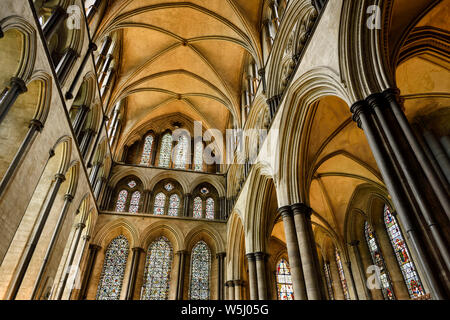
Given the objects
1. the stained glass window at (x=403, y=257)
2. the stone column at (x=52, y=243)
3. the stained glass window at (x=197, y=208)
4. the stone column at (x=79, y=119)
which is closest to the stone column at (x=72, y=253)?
the stone column at (x=52, y=243)

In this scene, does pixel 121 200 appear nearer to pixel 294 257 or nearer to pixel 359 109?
pixel 294 257

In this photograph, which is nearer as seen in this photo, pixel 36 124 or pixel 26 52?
pixel 26 52

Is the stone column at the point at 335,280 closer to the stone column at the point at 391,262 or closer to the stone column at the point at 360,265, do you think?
the stone column at the point at 360,265

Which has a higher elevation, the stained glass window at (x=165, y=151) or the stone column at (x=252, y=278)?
the stained glass window at (x=165, y=151)

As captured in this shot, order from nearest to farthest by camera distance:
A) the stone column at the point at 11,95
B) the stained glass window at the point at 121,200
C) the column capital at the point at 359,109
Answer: the column capital at the point at 359,109 < the stone column at the point at 11,95 < the stained glass window at the point at 121,200

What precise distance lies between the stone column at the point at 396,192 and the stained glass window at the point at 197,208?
1128 centimetres

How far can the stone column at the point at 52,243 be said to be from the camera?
A: 27.9 feet

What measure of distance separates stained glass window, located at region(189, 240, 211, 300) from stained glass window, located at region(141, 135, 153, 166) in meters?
5.50

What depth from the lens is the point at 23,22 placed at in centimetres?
636

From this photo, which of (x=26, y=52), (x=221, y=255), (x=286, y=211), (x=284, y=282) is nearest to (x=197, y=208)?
(x=221, y=255)

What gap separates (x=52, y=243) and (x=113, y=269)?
15.7 ft

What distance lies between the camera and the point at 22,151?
6902mm

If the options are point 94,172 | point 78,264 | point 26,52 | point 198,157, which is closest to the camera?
point 26,52
